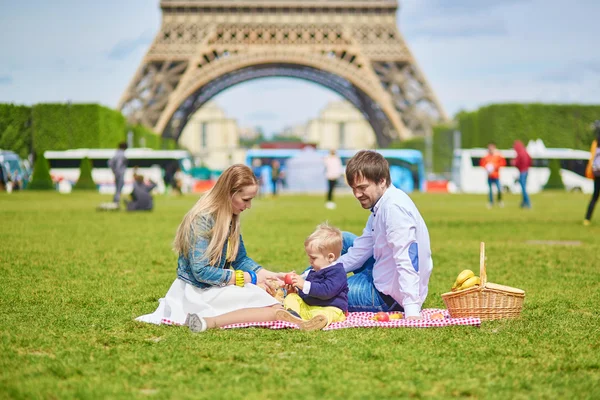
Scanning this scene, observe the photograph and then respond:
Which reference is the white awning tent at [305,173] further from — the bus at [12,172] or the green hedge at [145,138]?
the bus at [12,172]

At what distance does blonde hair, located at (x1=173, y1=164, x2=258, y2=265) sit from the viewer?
4.76 m

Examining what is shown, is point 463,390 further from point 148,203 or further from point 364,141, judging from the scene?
point 364,141

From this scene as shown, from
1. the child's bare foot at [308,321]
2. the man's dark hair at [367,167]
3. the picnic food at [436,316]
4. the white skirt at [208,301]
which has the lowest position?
the picnic food at [436,316]

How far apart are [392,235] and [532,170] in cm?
4004

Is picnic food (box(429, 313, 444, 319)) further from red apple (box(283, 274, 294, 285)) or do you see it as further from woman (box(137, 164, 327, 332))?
red apple (box(283, 274, 294, 285))

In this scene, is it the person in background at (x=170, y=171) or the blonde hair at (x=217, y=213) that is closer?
the blonde hair at (x=217, y=213)

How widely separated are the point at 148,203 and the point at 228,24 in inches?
1081

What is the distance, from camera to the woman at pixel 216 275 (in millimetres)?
4762

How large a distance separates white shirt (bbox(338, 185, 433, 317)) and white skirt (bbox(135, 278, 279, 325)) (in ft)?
2.38

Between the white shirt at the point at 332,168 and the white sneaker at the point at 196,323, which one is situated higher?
the white shirt at the point at 332,168

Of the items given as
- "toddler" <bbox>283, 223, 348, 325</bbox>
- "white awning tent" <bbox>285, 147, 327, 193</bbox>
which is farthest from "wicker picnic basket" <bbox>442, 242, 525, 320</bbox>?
"white awning tent" <bbox>285, 147, 327, 193</bbox>

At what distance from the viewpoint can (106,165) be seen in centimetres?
4191

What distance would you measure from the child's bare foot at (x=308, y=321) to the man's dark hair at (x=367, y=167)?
0.84 metres

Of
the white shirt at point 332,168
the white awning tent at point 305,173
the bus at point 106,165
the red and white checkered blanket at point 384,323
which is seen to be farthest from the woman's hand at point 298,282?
the white awning tent at point 305,173
